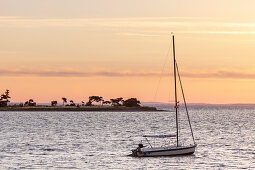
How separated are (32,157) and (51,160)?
12.9 feet

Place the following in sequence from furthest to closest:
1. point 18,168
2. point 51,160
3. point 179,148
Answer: point 179,148, point 51,160, point 18,168

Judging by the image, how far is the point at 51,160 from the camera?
7112 cm

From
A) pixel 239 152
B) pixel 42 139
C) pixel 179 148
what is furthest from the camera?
pixel 42 139

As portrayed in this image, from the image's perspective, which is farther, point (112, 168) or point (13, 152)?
point (13, 152)

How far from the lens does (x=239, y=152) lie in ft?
274

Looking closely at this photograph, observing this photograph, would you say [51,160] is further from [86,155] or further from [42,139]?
[42,139]

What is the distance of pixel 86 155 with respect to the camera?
3046 inches

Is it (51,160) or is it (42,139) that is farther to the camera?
(42,139)

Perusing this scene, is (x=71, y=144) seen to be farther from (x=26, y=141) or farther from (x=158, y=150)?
(x=158, y=150)

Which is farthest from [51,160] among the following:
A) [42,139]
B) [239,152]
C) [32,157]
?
[42,139]

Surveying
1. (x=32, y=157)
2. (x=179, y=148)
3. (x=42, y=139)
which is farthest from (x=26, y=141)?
(x=179, y=148)

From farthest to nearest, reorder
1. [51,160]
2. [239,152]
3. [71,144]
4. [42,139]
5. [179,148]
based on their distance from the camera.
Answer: [42,139]
[71,144]
[239,152]
[179,148]
[51,160]

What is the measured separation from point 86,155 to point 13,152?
9.81m

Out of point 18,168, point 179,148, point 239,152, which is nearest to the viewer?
point 18,168
